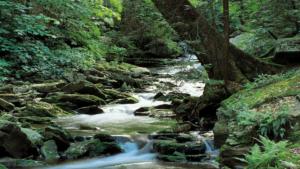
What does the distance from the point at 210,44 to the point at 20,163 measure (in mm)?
6433

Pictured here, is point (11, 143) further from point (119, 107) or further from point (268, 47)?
point (268, 47)

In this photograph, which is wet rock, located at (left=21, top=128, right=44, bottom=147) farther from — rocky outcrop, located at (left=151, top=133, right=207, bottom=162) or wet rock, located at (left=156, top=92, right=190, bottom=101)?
Answer: wet rock, located at (left=156, top=92, right=190, bottom=101)

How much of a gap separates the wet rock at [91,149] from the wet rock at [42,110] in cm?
349

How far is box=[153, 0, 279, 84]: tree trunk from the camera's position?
1238 centimetres

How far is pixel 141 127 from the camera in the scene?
12.0 m

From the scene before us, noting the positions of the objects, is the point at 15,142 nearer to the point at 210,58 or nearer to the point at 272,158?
the point at 272,158

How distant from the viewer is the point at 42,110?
13328 millimetres

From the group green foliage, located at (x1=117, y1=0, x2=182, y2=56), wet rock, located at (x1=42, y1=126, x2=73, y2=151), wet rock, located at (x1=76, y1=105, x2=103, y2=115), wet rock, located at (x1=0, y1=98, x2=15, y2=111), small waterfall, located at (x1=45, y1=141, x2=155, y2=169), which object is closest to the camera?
small waterfall, located at (x1=45, y1=141, x2=155, y2=169)

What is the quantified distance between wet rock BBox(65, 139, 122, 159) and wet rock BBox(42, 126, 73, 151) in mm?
181

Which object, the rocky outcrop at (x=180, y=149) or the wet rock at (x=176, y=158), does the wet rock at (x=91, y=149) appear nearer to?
the rocky outcrop at (x=180, y=149)

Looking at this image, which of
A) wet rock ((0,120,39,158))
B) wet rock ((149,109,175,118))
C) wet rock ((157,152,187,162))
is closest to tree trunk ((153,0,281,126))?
wet rock ((149,109,175,118))

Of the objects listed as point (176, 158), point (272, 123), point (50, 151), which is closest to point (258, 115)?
point (272, 123)

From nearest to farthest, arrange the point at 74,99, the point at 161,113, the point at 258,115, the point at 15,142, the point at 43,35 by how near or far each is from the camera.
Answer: the point at 43,35, the point at 258,115, the point at 15,142, the point at 161,113, the point at 74,99

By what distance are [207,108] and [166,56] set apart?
1945 cm
